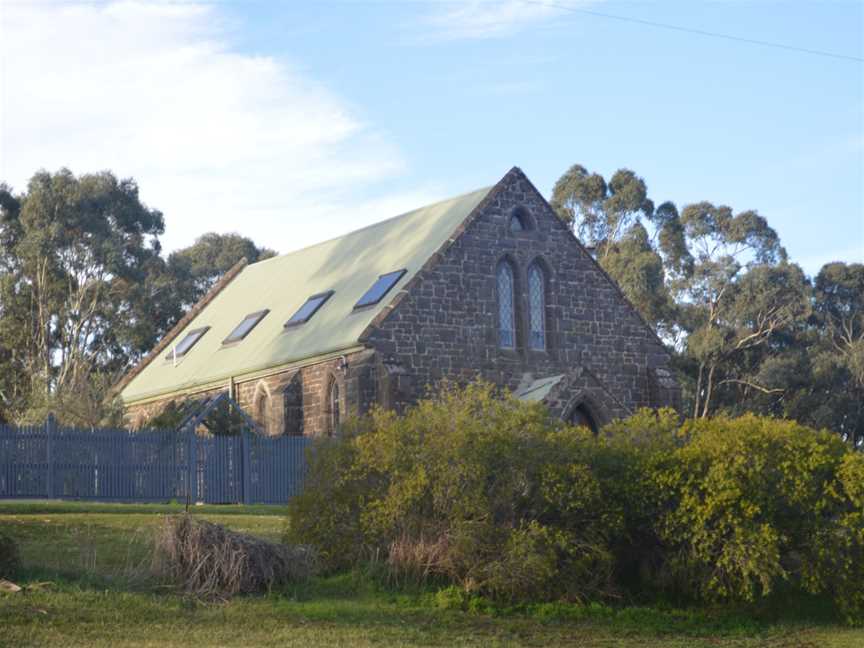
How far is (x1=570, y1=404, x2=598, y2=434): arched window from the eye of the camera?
35344 millimetres

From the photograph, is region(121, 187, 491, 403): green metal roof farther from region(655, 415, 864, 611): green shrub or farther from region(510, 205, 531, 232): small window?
region(655, 415, 864, 611): green shrub

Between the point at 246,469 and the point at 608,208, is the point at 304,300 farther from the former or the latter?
the point at 608,208

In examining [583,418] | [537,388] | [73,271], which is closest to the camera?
[583,418]

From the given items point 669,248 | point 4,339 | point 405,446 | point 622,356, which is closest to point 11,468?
point 405,446

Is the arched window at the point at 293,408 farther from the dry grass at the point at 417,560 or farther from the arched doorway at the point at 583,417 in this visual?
the dry grass at the point at 417,560

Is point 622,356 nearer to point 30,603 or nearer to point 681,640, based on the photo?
point 681,640

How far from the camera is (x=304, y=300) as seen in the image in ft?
141

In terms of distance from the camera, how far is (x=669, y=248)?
7050cm

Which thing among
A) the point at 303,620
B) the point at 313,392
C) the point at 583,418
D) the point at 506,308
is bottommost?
the point at 303,620

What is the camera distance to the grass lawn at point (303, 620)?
1694 cm

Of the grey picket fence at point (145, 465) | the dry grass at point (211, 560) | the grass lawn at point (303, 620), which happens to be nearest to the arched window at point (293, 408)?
the grey picket fence at point (145, 465)

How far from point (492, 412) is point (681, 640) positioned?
4.98m

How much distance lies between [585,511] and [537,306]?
61.4 ft

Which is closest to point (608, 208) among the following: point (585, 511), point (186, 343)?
point (186, 343)
